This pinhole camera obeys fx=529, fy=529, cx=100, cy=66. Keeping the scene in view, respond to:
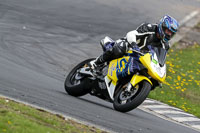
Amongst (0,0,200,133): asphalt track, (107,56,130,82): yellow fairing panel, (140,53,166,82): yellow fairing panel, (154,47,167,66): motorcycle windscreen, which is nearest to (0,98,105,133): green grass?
(0,0,200,133): asphalt track

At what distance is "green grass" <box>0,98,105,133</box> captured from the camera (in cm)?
601

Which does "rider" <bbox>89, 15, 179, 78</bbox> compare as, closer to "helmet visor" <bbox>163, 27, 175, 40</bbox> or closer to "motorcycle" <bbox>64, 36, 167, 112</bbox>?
"helmet visor" <bbox>163, 27, 175, 40</bbox>

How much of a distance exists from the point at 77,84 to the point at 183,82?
5582 mm

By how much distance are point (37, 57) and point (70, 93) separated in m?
4.17

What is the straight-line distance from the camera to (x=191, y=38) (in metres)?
22.7

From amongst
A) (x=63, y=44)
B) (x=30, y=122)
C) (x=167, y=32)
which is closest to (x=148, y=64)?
(x=167, y=32)

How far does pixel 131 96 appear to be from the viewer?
9031mm

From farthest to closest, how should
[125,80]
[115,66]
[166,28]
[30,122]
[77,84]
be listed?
[77,84] < [115,66] < [125,80] < [166,28] < [30,122]

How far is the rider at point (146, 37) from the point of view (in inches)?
363

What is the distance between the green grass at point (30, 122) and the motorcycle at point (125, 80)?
1931 mm

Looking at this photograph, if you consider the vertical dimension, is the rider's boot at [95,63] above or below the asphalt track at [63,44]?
above

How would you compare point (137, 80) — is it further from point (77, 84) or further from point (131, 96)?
point (77, 84)

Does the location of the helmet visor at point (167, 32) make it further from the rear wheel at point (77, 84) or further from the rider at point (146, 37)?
the rear wheel at point (77, 84)

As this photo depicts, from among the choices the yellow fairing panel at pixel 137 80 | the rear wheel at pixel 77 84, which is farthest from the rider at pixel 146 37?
the rear wheel at pixel 77 84
